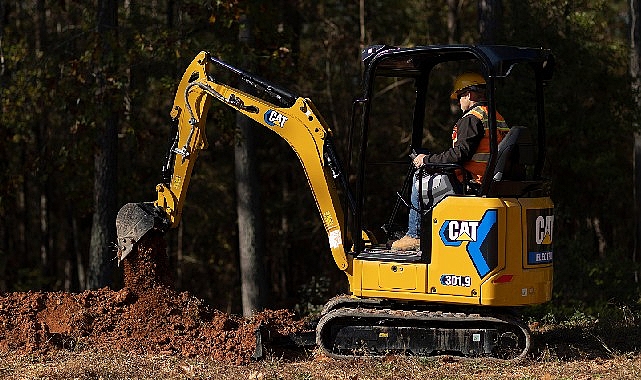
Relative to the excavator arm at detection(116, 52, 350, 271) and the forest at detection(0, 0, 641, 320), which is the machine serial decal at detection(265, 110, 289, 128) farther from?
the forest at detection(0, 0, 641, 320)

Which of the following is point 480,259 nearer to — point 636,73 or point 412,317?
point 412,317

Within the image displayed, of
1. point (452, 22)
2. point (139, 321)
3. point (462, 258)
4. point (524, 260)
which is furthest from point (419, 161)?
point (452, 22)

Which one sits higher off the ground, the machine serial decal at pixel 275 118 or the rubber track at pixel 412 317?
the machine serial decal at pixel 275 118

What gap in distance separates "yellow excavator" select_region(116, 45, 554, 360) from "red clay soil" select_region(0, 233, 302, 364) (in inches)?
19.3

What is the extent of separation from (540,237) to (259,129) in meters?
16.2

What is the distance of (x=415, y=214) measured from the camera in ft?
32.4

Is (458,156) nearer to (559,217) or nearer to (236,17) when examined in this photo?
(236,17)

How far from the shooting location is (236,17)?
17.0 metres

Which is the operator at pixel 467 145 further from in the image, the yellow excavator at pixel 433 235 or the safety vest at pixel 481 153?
the yellow excavator at pixel 433 235

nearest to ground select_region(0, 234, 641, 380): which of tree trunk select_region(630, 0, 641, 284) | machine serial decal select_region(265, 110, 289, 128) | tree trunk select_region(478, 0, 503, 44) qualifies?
machine serial decal select_region(265, 110, 289, 128)

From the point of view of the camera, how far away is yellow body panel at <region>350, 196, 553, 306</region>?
9305 mm

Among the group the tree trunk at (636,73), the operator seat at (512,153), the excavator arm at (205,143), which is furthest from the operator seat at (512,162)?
the tree trunk at (636,73)

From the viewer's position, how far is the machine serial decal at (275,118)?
1058cm

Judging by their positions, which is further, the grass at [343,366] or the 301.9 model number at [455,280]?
the 301.9 model number at [455,280]
